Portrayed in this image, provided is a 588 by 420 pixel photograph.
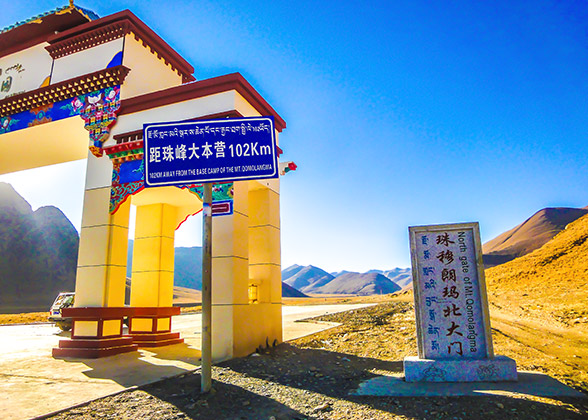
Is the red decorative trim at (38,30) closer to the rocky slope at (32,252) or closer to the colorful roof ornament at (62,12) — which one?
the colorful roof ornament at (62,12)

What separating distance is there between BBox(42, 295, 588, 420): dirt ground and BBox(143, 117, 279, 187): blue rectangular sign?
2994 mm

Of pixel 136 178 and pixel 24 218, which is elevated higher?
pixel 24 218

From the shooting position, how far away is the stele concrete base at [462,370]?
529 centimetres

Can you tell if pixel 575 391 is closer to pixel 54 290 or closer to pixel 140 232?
pixel 140 232

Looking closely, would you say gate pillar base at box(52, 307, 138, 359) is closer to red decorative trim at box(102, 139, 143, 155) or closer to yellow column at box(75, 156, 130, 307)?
yellow column at box(75, 156, 130, 307)

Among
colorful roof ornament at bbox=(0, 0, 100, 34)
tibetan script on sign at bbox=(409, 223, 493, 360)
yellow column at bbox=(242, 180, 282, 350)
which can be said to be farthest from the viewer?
colorful roof ornament at bbox=(0, 0, 100, 34)

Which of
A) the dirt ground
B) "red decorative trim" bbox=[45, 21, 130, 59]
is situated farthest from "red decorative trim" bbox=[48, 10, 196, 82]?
the dirt ground

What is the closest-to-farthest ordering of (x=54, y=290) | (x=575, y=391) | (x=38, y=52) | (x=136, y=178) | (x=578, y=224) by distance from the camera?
1. (x=575, y=391)
2. (x=136, y=178)
3. (x=38, y=52)
4. (x=578, y=224)
5. (x=54, y=290)

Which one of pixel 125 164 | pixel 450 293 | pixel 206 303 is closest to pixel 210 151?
pixel 206 303

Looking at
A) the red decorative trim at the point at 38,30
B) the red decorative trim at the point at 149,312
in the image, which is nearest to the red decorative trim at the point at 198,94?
the red decorative trim at the point at 38,30

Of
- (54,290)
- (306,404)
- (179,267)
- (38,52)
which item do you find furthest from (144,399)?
(179,267)

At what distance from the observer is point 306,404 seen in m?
4.98

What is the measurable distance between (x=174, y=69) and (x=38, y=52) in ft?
13.6

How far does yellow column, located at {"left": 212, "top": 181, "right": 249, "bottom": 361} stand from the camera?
305 inches
